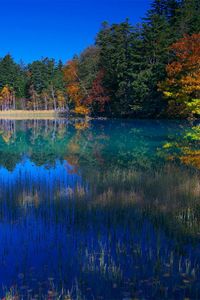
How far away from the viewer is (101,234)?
21.6 feet

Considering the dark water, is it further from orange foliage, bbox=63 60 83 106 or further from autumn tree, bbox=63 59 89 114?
orange foliage, bbox=63 60 83 106

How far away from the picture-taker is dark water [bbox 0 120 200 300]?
15.6 ft

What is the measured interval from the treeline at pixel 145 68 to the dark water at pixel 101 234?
22149 mm

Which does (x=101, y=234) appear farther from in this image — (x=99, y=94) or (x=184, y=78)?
(x=99, y=94)

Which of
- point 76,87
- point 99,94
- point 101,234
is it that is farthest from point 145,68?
point 101,234

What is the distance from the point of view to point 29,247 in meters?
6.05

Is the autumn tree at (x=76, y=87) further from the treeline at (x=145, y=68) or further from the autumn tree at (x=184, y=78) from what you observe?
the autumn tree at (x=184, y=78)

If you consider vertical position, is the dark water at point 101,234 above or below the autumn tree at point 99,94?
below

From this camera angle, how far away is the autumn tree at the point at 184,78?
33.8 metres

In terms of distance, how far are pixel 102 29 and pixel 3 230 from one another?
5014 cm

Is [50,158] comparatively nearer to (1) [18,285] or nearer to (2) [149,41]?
(1) [18,285]

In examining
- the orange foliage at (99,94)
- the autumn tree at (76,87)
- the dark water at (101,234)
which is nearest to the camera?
the dark water at (101,234)

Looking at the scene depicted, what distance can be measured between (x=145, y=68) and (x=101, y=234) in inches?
1572

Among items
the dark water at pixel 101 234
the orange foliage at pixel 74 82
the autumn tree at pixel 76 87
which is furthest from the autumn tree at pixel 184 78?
the orange foliage at pixel 74 82
